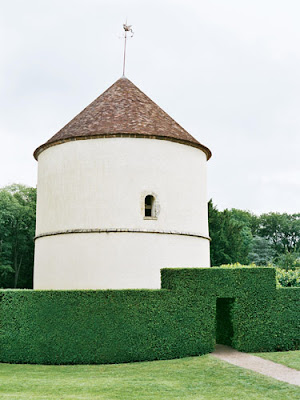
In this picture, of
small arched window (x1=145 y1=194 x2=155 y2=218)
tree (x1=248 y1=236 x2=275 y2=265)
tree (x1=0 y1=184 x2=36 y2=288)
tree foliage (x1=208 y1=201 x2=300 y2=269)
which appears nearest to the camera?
small arched window (x1=145 y1=194 x2=155 y2=218)

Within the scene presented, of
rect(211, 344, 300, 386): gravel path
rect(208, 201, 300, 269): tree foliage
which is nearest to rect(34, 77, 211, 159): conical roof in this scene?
rect(211, 344, 300, 386): gravel path

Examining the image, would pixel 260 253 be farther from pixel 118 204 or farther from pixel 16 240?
pixel 118 204

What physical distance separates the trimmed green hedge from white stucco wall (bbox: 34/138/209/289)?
3808 millimetres

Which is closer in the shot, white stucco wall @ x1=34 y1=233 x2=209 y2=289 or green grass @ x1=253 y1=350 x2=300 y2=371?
green grass @ x1=253 y1=350 x2=300 y2=371

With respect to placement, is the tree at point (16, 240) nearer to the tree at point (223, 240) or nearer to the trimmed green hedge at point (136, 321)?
the tree at point (223, 240)

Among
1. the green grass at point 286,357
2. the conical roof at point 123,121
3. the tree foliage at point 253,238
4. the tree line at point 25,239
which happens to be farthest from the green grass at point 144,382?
the tree line at point 25,239

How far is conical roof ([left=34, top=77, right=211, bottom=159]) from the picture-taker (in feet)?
66.8

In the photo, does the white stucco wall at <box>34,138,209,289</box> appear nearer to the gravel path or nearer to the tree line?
the gravel path

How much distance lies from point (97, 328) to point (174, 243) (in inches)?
250

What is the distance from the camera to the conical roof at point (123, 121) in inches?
802

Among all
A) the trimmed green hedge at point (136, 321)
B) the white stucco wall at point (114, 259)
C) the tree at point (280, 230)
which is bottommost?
the trimmed green hedge at point (136, 321)

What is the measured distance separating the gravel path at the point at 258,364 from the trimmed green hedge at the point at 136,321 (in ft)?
1.43

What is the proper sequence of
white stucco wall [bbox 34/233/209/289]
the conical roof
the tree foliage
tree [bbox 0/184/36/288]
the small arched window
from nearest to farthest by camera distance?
white stucco wall [bbox 34/233/209/289], the small arched window, the conical roof, tree [bbox 0/184/36/288], the tree foliage

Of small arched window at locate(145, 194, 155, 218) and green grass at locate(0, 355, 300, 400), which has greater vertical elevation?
small arched window at locate(145, 194, 155, 218)
